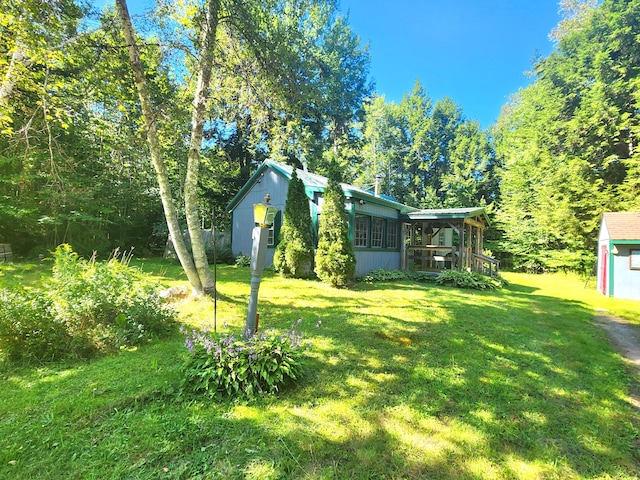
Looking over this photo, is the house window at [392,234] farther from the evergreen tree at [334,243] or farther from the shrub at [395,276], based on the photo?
the evergreen tree at [334,243]

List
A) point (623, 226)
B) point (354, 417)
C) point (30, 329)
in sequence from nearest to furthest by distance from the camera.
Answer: point (354, 417) < point (30, 329) < point (623, 226)

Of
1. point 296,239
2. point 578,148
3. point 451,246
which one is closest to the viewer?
point 296,239

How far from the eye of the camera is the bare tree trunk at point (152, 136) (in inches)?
182

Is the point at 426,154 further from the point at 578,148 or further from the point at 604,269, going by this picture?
the point at 604,269

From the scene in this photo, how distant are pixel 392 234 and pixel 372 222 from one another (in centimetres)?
163

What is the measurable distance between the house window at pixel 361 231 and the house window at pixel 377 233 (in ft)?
1.03

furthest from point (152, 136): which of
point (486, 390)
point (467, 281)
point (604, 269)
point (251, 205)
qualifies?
point (604, 269)

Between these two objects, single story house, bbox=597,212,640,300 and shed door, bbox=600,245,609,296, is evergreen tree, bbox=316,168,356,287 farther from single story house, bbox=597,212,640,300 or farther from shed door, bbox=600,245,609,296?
shed door, bbox=600,245,609,296

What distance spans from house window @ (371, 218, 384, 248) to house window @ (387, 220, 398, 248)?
43 centimetres

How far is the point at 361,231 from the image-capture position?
33.6 ft

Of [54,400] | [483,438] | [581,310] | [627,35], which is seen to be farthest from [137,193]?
[627,35]

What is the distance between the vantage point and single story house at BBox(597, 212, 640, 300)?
8242mm

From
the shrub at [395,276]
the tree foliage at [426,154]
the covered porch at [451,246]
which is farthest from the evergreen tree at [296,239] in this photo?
the tree foliage at [426,154]

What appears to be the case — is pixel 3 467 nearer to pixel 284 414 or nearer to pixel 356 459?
pixel 284 414
